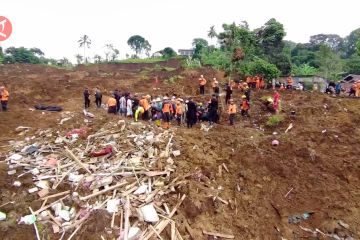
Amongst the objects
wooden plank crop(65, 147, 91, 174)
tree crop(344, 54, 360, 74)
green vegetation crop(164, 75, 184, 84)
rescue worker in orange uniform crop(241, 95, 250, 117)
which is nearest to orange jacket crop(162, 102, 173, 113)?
rescue worker in orange uniform crop(241, 95, 250, 117)

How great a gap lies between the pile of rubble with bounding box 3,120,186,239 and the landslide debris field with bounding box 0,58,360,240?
31 mm

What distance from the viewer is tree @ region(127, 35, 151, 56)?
228 ft

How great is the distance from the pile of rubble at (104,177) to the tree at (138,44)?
197 feet

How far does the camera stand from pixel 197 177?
962 cm

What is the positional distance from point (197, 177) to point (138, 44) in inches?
2497

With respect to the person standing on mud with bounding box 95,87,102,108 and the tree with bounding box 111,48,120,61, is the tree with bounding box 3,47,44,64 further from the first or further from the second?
the person standing on mud with bounding box 95,87,102,108

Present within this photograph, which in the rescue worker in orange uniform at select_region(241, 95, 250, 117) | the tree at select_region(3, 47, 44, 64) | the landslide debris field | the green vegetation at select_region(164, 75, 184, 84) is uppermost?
the tree at select_region(3, 47, 44, 64)

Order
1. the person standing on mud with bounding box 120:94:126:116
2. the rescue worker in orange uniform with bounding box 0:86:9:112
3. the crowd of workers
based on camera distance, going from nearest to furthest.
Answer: the crowd of workers, the person standing on mud with bounding box 120:94:126:116, the rescue worker in orange uniform with bounding box 0:86:9:112

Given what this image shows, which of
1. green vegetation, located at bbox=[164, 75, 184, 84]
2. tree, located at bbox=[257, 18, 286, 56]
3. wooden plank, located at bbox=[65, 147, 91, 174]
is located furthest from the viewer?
tree, located at bbox=[257, 18, 286, 56]

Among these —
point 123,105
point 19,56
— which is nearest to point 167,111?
point 123,105

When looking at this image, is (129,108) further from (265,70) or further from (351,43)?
(351,43)

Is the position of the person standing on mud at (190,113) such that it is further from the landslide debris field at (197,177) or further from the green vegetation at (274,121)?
the green vegetation at (274,121)

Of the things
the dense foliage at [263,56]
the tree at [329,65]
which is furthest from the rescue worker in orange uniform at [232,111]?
the tree at [329,65]

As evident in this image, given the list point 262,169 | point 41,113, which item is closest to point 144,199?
point 262,169
